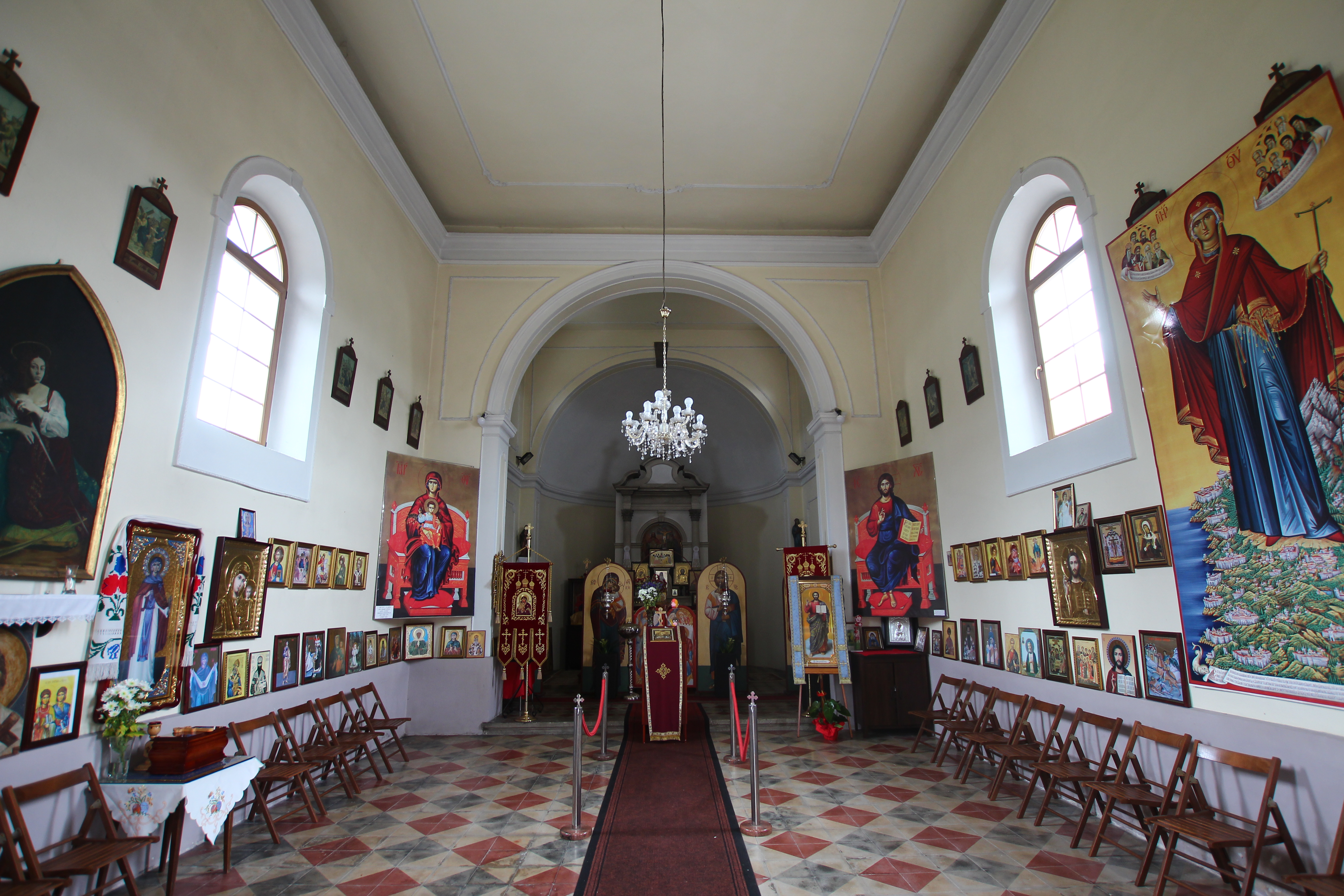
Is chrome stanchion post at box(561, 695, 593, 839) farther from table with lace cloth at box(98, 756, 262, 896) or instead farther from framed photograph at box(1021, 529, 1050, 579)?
framed photograph at box(1021, 529, 1050, 579)

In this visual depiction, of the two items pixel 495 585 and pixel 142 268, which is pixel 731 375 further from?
pixel 142 268

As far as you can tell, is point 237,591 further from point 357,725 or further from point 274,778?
point 357,725

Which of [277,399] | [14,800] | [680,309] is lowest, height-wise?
[14,800]

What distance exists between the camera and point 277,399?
5.98m

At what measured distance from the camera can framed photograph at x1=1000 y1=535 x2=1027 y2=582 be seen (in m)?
5.95

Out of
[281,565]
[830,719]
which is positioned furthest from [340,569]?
[830,719]

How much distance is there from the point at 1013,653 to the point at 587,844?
13.4ft

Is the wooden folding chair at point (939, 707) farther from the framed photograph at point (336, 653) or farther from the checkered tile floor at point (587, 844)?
the checkered tile floor at point (587, 844)

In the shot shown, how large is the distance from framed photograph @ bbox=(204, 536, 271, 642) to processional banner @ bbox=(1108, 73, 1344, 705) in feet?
20.9

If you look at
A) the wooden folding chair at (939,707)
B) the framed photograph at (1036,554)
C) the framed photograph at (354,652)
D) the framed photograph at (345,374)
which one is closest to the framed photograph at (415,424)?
the framed photograph at (345,374)

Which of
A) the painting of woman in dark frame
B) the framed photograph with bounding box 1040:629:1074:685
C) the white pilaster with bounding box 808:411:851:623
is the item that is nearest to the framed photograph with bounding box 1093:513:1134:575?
the framed photograph with bounding box 1040:629:1074:685

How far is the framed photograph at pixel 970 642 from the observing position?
22.3 feet

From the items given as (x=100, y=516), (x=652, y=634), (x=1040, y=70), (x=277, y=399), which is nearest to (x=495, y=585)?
(x=652, y=634)

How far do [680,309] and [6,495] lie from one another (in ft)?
34.3
